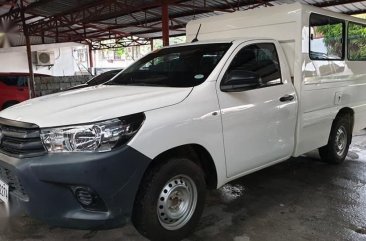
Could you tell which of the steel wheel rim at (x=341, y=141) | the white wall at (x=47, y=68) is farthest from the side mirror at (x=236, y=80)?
the white wall at (x=47, y=68)

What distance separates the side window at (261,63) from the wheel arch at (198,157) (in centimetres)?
83

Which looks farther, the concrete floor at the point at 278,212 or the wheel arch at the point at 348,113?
the wheel arch at the point at 348,113

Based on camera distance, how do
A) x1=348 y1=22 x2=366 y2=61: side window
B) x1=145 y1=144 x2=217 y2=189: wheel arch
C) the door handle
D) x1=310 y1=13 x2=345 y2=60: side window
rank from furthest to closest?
1. x1=348 y1=22 x2=366 y2=61: side window
2. x1=310 y1=13 x2=345 y2=60: side window
3. the door handle
4. x1=145 y1=144 x2=217 y2=189: wheel arch

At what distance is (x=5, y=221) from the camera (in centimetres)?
347

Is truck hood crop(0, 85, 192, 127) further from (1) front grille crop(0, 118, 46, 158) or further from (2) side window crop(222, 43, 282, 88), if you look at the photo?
(2) side window crop(222, 43, 282, 88)

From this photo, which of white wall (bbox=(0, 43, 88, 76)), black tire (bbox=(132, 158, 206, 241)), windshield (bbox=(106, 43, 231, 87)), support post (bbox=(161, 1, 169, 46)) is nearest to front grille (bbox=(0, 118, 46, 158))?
black tire (bbox=(132, 158, 206, 241))

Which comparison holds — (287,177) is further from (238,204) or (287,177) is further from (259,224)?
(259,224)

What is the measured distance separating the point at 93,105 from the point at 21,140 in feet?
1.81

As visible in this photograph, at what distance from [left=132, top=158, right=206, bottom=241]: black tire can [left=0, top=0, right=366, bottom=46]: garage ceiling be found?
33.1ft

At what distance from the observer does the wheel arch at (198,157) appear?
9.01ft

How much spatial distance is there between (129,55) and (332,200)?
3664 cm

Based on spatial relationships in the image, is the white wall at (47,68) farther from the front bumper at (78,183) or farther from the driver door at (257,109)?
the front bumper at (78,183)

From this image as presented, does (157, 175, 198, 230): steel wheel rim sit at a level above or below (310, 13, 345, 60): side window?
below

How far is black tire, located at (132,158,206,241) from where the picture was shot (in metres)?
2.62
